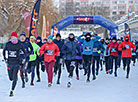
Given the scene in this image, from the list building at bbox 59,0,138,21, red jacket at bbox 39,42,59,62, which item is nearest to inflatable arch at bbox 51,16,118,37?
red jacket at bbox 39,42,59,62

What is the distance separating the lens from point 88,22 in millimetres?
20656

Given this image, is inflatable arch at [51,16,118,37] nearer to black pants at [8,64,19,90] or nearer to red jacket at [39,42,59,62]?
red jacket at [39,42,59,62]

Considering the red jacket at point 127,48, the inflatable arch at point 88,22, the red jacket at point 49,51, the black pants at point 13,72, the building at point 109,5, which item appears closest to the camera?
the black pants at point 13,72

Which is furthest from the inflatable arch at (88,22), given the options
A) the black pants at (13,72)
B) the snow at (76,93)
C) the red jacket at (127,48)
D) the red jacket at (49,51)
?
the black pants at (13,72)

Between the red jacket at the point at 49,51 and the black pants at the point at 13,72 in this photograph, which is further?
the red jacket at the point at 49,51

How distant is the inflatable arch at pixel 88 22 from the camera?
20.0 metres

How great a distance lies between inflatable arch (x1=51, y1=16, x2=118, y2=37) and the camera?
65.5ft

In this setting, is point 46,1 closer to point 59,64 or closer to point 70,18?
point 70,18

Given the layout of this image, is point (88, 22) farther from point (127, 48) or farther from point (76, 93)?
point (76, 93)

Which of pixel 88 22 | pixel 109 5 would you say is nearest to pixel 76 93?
pixel 88 22

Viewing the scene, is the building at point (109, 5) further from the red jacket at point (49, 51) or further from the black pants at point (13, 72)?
the black pants at point (13, 72)

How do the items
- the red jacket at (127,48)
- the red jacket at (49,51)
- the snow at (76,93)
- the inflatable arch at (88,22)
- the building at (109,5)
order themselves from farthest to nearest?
1. the building at (109,5)
2. the inflatable arch at (88,22)
3. the red jacket at (127,48)
4. the red jacket at (49,51)
5. the snow at (76,93)

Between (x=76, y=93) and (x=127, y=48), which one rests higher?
(x=127, y=48)

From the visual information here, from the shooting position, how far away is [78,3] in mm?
100500
